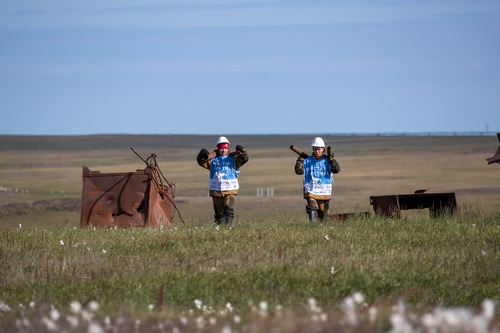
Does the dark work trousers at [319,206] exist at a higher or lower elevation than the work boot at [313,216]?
higher

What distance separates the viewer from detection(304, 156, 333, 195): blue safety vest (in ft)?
Answer: 67.8

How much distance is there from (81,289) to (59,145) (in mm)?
144479

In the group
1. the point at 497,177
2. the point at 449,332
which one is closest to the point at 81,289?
the point at 449,332

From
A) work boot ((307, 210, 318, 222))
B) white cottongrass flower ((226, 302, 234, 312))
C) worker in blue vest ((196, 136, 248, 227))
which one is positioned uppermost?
worker in blue vest ((196, 136, 248, 227))

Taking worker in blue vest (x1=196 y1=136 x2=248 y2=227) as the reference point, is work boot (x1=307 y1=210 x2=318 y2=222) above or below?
below

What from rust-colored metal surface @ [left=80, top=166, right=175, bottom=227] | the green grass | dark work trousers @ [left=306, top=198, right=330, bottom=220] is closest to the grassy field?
the green grass

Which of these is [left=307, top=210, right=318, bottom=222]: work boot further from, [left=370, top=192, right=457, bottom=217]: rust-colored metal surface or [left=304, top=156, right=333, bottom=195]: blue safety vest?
[left=370, top=192, right=457, bottom=217]: rust-colored metal surface

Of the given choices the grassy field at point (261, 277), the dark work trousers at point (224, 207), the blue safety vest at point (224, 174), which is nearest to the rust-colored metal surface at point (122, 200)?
the dark work trousers at point (224, 207)

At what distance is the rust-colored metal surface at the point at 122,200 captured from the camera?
20.8m

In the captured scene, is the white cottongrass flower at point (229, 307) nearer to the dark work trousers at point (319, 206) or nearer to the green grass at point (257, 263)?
the green grass at point (257, 263)

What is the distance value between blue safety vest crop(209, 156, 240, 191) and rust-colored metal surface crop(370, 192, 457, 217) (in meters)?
2.60

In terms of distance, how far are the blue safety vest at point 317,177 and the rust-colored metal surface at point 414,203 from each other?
1065 millimetres

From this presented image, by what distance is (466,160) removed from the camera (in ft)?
306

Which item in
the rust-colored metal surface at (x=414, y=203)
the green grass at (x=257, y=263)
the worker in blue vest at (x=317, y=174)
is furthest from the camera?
the rust-colored metal surface at (x=414, y=203)
